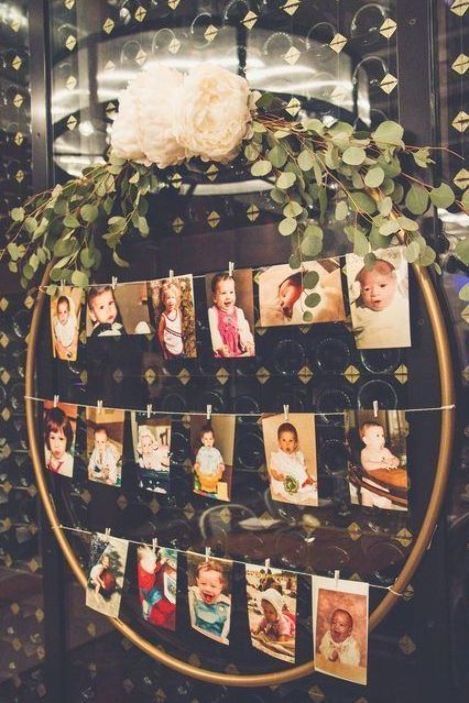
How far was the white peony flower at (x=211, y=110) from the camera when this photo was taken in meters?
1.80

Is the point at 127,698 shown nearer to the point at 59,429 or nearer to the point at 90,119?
the point at 59,429

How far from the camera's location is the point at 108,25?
2.37 m

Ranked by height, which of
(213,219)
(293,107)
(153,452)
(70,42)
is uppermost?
(70,42)

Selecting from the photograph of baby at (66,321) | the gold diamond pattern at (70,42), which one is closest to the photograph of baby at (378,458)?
the photograph of baby at (66,321)

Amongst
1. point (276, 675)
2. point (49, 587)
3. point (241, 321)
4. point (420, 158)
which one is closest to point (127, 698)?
point (49, 587)

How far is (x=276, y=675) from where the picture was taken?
1.97m

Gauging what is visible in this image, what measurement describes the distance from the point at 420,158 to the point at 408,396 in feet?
2.04

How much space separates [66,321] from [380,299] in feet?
3.62

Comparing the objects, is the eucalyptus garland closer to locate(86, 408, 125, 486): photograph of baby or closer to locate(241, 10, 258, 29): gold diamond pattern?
locate(241, 10, 258, 29): gold diamond pattern

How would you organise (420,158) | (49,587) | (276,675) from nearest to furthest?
(420,158)
(276,675)
(49,587)

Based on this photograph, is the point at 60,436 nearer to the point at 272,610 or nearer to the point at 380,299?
the point at 272,610

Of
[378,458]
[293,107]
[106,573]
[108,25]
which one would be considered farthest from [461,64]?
[106,573]

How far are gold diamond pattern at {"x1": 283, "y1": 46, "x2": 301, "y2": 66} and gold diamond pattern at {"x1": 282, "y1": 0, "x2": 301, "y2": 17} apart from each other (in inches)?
4.0

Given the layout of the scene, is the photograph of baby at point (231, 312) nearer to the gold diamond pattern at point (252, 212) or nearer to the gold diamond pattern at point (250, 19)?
the gold diamond pattern at point (252, 212)
